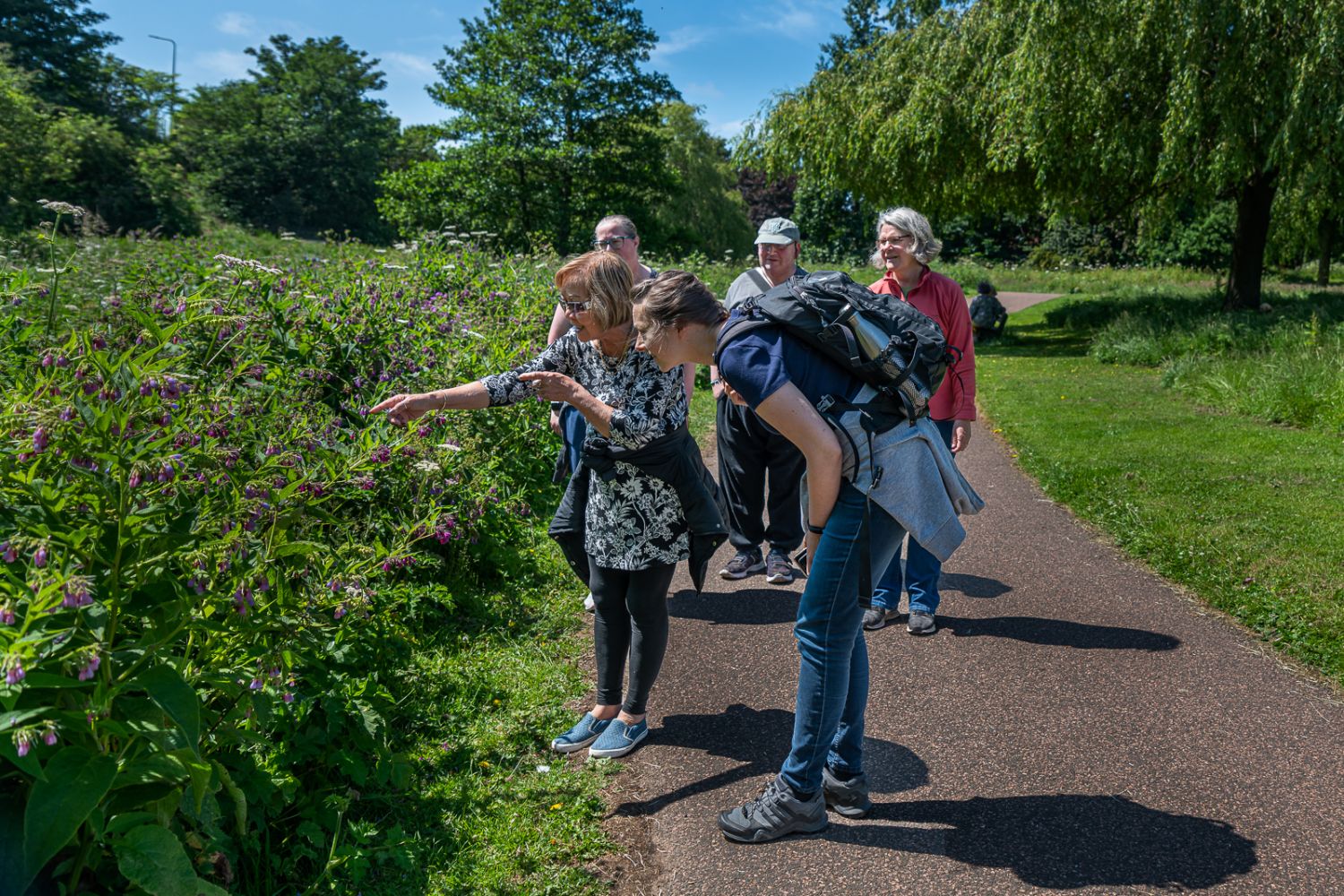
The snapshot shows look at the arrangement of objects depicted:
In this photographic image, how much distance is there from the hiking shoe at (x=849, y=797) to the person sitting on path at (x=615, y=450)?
0.86 metres

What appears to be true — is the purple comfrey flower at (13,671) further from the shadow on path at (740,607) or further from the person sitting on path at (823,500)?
the shadow on path at (740,607)

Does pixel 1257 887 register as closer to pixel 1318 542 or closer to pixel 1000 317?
pixel 1318 542

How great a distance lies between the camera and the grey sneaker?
3.27 meters

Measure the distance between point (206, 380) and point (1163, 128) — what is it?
1537cm

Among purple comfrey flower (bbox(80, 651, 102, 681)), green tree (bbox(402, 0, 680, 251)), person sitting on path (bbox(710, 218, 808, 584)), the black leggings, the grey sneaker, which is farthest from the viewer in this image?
green tree (bbox(402, 0, 680, 251))

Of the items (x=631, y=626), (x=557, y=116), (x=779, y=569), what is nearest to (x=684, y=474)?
(x=631, y=626)

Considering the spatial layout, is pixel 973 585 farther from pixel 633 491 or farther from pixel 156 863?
pixel 156 863

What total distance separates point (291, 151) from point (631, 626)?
198 ft

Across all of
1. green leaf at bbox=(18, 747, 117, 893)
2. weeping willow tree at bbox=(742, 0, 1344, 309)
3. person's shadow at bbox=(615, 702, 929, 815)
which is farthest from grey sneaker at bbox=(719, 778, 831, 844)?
weeping willow tree at bbox=(742, 0, 1344, 309)

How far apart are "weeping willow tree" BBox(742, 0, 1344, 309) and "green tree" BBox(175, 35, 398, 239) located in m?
42.3

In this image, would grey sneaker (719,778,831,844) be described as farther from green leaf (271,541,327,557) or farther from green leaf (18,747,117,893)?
green leaf (18,747,117,893)

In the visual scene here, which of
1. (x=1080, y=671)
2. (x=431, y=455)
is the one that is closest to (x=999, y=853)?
(x=1080, y=671)

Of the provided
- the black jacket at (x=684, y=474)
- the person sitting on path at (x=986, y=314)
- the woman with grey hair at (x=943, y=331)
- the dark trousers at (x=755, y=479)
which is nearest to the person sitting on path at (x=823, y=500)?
the black jacket at (x=684, y=474)

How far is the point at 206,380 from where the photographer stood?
148 inches
